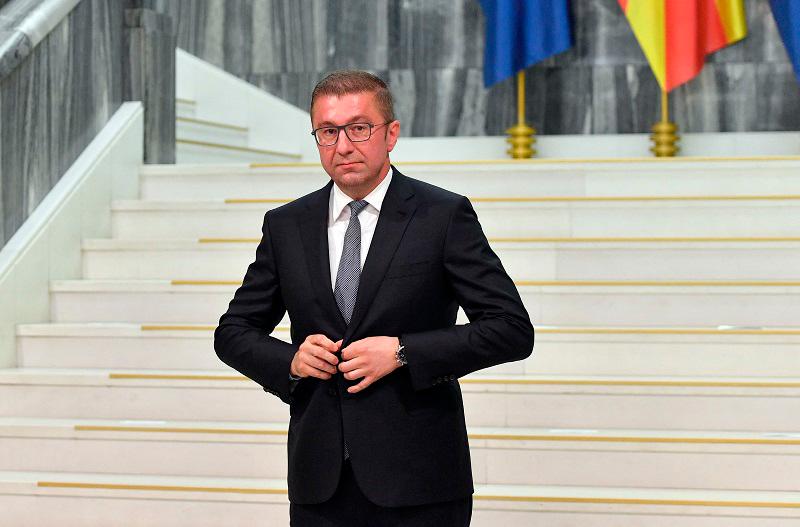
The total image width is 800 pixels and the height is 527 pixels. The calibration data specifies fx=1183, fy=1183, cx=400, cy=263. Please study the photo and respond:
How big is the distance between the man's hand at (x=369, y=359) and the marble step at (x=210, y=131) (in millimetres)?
Result: 4415

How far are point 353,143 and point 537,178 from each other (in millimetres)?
3237

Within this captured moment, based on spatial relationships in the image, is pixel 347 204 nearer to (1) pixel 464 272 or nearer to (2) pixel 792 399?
(1) pixel 464 272

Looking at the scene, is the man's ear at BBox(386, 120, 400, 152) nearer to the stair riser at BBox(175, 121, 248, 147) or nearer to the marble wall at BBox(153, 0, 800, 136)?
the stair riser at BBox(175, 121, 248, 147)

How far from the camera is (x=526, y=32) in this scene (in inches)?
257

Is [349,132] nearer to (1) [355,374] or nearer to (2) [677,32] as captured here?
(1) [355,374]

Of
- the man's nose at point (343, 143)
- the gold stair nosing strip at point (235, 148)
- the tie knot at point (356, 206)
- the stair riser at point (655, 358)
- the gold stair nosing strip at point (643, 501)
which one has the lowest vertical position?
the gold stair nosing strip at point (643, 501)

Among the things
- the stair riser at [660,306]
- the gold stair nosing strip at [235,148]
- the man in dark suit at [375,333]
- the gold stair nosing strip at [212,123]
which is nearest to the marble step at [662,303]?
the stair riser at [660,306]

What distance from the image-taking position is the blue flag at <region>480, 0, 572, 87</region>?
21.2 feet

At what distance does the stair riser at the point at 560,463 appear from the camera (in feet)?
11.7

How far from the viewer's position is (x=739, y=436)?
3.64 metres

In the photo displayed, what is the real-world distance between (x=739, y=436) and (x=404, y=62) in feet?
13.5

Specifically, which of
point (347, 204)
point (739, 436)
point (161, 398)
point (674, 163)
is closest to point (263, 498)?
point (161, 398)

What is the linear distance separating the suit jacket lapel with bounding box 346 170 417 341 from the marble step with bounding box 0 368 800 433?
1.90 metres

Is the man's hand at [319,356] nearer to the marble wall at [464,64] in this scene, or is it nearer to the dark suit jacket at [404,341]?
the dark suit jacket at [404,341]
